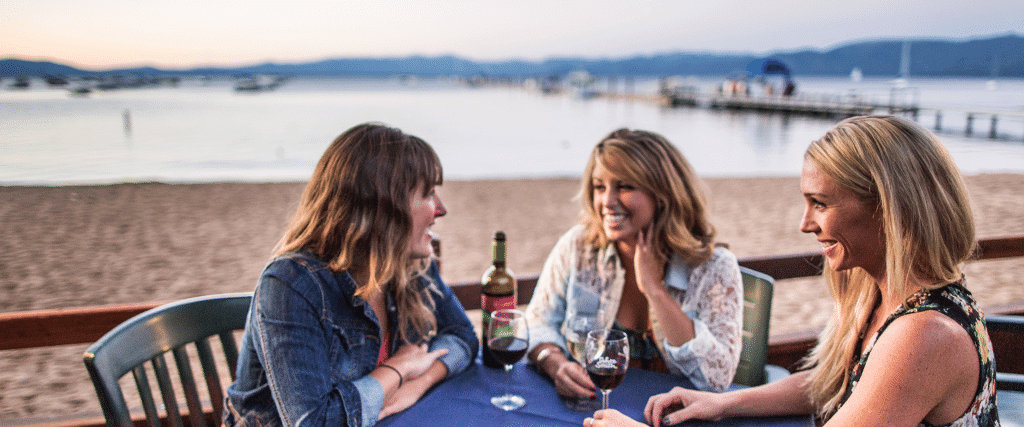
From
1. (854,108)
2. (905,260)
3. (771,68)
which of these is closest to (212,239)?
(905,260)

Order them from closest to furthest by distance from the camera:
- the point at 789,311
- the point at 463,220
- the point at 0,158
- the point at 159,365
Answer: the point at 159,365, the point at 789,311, the point at 463,220, the point at 0,158

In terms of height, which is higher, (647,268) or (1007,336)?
(647,268)

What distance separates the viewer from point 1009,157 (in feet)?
64.0

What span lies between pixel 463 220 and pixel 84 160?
13.2 metres

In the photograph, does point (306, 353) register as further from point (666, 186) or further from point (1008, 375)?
point (1008, 375)

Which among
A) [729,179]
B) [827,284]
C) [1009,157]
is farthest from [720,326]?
[1009,157]

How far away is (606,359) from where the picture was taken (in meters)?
1.51

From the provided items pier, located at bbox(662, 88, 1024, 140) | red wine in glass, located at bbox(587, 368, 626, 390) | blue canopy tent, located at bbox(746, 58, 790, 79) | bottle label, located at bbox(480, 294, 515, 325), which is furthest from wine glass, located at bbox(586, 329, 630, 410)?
blue canopy tent, located at bbox(746, 58, 790, 79)

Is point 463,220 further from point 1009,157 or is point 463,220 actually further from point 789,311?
point 1009,157

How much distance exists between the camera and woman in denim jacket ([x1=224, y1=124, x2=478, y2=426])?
64.5 inches

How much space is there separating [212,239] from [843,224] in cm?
905

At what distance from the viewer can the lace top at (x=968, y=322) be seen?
1271 millimetres

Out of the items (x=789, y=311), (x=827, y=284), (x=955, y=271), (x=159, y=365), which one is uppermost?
(x=955, y=271)

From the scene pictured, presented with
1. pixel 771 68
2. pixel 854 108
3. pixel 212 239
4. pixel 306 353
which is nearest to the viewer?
pixel 306 353
